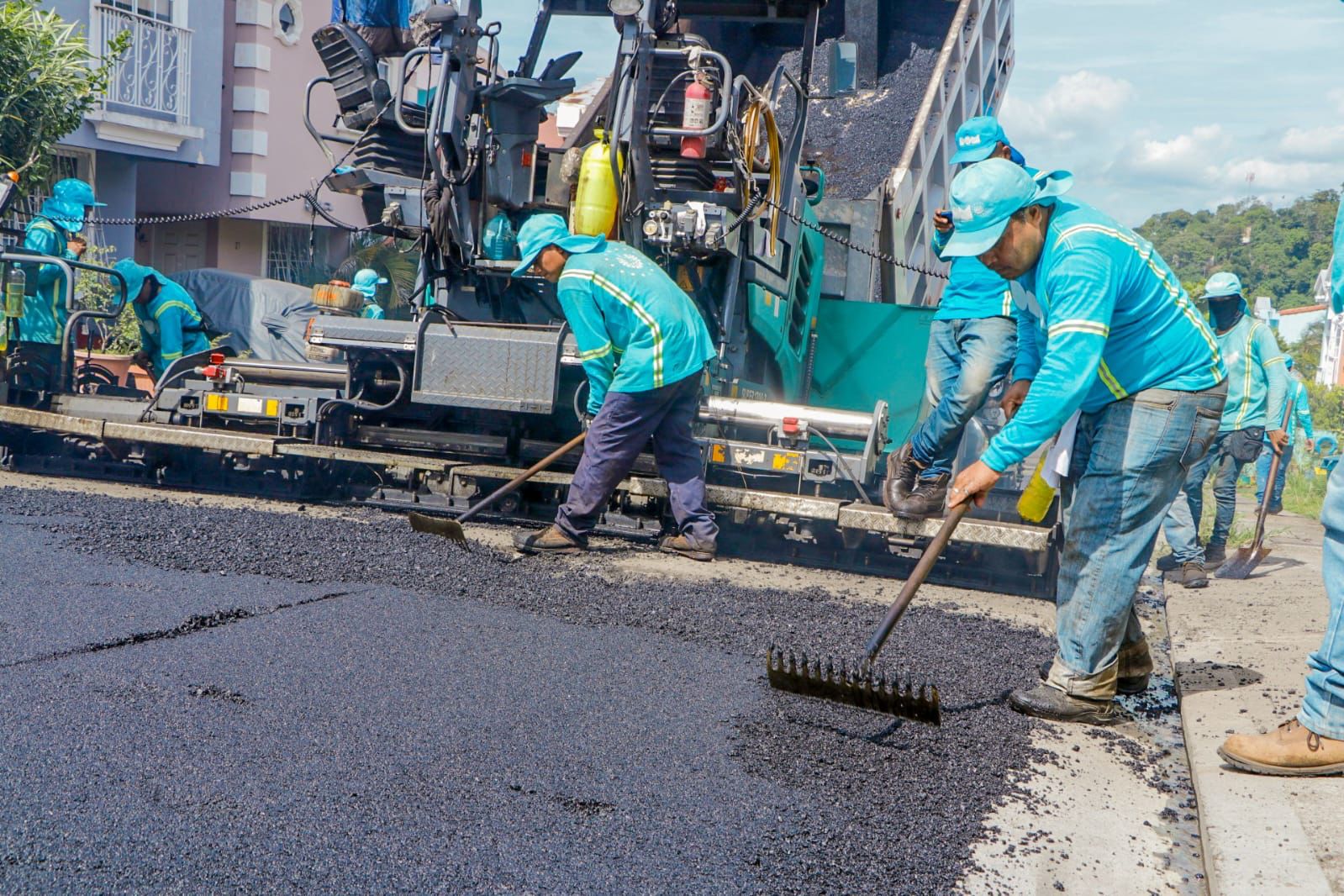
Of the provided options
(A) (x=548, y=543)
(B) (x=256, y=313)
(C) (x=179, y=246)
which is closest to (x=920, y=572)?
(A) (x=548, y=543)

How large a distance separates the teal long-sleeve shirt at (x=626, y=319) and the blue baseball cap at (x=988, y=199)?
6.80 ft


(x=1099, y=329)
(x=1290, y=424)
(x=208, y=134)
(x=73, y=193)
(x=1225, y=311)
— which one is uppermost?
(x=208, y=134)

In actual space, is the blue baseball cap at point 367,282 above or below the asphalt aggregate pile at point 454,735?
above

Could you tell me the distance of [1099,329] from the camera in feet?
10.5

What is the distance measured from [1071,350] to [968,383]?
1.81 meters

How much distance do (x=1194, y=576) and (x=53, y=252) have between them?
6.72 meters

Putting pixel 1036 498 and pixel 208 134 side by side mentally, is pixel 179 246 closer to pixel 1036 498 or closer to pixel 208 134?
pixel 208 134

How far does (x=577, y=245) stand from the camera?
5246 mm

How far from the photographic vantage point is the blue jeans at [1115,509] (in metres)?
3.40

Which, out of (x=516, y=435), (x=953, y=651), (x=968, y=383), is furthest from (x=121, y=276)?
(x=953, y=651)

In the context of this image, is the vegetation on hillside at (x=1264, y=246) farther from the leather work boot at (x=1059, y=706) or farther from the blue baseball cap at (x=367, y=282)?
the leather work boot at (x=1059, y=706)

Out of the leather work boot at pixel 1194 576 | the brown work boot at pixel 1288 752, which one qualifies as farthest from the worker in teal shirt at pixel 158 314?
the brown work boot at pixel 1288 752

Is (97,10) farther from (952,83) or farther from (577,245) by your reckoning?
(577,245)

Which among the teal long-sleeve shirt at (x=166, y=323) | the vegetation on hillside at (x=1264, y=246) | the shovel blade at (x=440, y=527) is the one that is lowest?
the shovel blade at (x=440, y=527)
